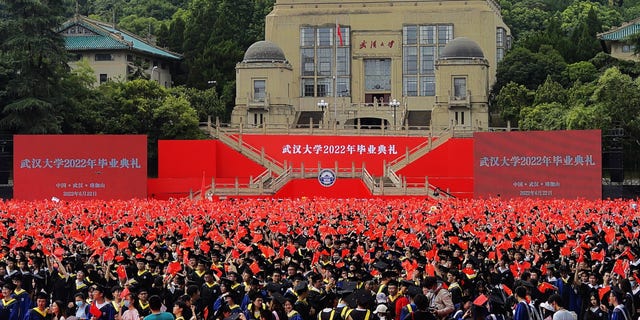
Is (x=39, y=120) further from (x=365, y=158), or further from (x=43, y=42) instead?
(x=365, y=158)

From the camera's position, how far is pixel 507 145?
148 ft

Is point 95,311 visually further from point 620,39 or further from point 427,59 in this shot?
point 427,59

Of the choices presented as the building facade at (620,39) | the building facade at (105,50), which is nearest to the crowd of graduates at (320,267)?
the building facade at (620,39)

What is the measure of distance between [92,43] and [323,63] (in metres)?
15.3

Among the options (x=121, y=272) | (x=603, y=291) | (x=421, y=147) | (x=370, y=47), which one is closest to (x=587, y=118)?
(x=421, y=147)

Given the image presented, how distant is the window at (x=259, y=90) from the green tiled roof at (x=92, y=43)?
932cm

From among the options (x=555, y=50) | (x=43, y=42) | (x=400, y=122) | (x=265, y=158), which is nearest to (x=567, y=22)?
(x=555, y=50)

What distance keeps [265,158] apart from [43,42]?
1191 centimetres

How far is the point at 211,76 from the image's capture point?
255 ft

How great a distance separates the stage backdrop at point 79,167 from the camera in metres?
46.0

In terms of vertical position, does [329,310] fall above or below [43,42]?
below

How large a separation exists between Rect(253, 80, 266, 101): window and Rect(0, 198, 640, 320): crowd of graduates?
40.5m

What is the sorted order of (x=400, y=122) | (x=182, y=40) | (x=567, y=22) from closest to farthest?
(x=400, y=122), (x=182, y=40), (x=567, y=22)

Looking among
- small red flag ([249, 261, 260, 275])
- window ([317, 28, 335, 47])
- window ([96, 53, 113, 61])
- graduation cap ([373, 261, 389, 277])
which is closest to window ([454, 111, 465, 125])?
window ([317, 28, 335, 47])
